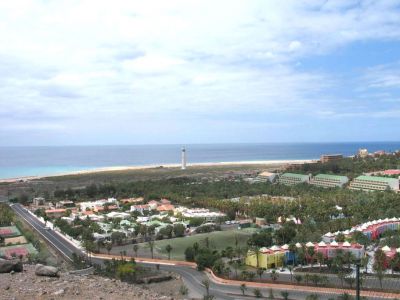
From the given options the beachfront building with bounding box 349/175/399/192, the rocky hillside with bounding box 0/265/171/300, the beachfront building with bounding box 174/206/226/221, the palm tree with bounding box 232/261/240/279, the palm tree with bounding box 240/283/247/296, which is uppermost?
the rocky hillside with bounding box 0/265/171/300

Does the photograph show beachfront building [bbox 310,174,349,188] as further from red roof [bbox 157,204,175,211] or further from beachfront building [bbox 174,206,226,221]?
red roof [bbox 157,204,175,211]

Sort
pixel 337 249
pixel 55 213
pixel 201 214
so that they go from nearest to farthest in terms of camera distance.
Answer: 1. pixel 337 249
2. pixel 201 214
3. pixel 55 213

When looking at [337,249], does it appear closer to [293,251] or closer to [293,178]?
[293,251]

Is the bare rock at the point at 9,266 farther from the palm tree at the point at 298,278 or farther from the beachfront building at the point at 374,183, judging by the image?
the beachfront building at the point at 374,183

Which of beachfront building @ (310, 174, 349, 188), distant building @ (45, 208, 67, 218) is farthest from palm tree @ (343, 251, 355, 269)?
beachfront building @ (310, 174, 349, 188)

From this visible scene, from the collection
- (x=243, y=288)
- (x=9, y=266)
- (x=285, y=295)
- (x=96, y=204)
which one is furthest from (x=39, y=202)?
(x=9, y=266)

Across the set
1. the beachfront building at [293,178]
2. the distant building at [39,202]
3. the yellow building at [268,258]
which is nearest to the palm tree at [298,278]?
the yellow building at [268,258]
